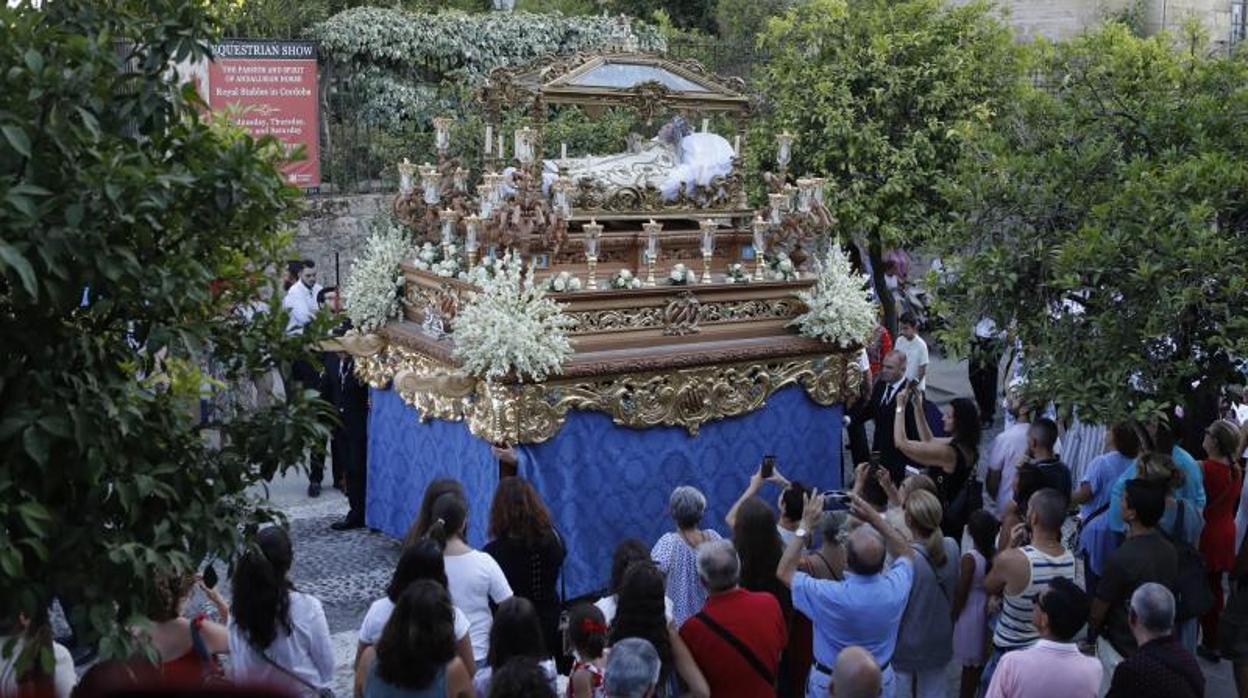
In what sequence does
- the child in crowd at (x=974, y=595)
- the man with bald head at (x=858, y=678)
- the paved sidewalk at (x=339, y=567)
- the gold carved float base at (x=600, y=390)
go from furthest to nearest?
the gold carved float base at (x=600, y=390), the paved sidewalk at (x=339, y=567), the child in crowd at (x=974, y=595), the man with bald head at (x=858, y=678)

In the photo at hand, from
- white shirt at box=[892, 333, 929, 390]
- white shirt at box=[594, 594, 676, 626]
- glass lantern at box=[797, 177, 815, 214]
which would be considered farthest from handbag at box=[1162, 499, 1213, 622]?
white shirt at box=[892, 333, 929, 390]

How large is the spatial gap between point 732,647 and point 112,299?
2.68 m

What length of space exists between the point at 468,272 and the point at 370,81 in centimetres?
966

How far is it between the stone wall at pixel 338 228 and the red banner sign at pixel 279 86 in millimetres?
356

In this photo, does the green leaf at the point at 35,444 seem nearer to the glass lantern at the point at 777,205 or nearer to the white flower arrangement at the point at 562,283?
the white flower arrangement at the point at 562,283

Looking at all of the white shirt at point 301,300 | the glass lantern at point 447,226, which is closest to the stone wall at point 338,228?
the white shirt at point 301,300

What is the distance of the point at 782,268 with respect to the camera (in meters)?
10.4

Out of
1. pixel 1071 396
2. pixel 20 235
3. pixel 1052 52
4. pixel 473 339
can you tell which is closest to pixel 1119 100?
pixel 1052 52

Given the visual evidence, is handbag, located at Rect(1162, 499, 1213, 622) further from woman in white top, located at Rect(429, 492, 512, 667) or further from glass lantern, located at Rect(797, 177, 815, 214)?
glass lantern, located at Rect(797, 177, 815, 214)

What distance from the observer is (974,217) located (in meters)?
7.93

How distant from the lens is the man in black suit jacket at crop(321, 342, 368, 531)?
1054 cm

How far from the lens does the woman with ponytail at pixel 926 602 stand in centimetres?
651

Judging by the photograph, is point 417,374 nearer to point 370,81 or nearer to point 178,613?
point 178,613

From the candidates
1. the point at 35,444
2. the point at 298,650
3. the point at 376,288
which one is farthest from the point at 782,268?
the point at 35,444
